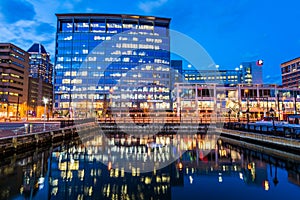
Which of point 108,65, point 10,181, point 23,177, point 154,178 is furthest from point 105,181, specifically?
point 108,65

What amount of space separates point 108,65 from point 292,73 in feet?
429

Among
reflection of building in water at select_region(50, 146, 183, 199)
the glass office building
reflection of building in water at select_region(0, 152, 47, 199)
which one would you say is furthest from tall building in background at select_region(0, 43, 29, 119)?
reflection of building in water at select_region(50, 146, 183, 199)

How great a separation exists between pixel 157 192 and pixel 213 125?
140ft

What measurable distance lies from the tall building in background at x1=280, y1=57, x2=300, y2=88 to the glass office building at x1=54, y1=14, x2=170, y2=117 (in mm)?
96093

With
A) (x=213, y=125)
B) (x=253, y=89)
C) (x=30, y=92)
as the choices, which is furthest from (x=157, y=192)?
(x=30, y=92)

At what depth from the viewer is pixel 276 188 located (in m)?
14.3

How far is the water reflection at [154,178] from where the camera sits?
525 inches

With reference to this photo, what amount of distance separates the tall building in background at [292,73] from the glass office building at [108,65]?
9609 cm

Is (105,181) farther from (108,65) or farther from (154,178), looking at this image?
(108,65)

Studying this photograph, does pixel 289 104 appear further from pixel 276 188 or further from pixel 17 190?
pixel 17 190

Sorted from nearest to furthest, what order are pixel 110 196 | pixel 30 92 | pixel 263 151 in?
pixel 110 196
pixel 263 151
pixel 30 92

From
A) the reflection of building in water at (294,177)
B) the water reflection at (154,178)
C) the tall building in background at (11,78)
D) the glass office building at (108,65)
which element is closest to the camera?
the water reflection at (154,178)

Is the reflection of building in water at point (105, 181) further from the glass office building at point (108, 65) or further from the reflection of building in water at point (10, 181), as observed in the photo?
the glass office building at point (108, 65)

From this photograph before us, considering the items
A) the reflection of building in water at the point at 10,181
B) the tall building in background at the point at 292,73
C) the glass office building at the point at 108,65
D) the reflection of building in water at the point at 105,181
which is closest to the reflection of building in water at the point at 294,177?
the reflection of building in water at the point at 105,181
